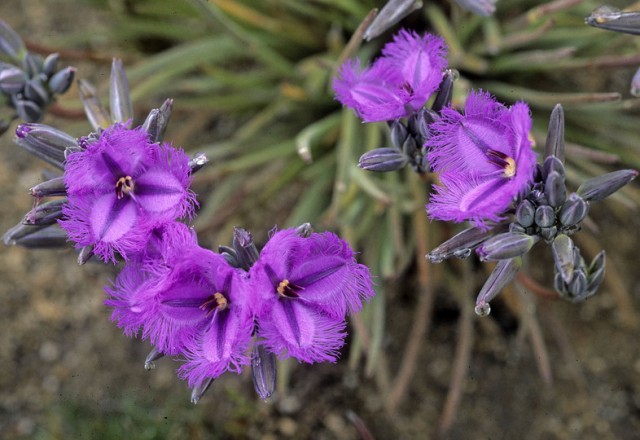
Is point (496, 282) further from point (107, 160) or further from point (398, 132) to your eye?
point (107, 160)

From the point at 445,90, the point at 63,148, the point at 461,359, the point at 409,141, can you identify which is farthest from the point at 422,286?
the point at 63,148

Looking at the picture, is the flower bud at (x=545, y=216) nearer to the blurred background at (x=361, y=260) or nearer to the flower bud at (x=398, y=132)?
the flower bud at (x=398, y=132)

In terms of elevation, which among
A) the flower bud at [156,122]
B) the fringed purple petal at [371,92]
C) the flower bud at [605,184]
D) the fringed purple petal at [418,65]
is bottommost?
the flower bud at [605,184]

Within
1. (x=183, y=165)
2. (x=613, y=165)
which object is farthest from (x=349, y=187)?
(x=613, y=165)

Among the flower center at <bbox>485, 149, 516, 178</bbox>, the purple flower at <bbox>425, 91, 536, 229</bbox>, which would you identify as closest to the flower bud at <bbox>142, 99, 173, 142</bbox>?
the purple flower at <bbox>425, 91, 536, 229</bbox>

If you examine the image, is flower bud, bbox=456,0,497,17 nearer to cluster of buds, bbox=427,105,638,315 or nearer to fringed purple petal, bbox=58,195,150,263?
cluster of buds, bbox=427,105,638,315

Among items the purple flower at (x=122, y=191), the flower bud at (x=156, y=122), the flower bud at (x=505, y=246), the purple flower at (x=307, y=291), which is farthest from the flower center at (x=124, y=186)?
the flower bud at (x=505, y=246)
